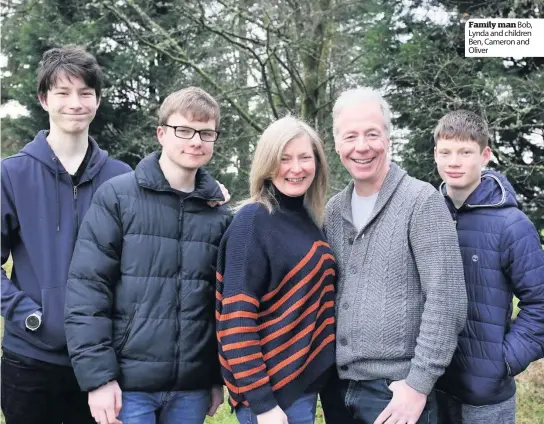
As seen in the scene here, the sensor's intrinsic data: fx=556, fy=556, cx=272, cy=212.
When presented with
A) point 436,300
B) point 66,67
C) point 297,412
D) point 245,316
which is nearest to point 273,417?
point 297,412

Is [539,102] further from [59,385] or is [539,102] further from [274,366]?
[59,385]

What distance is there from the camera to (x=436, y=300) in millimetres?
2020

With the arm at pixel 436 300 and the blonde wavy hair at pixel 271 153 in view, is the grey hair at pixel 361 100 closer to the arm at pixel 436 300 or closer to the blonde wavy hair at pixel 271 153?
the blonde wavy hair at pixel 271 153

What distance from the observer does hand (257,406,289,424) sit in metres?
2.03

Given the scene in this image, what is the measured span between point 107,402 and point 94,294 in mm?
409

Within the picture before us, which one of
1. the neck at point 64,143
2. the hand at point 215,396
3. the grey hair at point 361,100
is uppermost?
the grey hair at point 361,100

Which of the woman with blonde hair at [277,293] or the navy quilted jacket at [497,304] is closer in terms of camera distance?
the woman with blonde hair at [277,293]

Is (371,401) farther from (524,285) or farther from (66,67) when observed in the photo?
(66,67)

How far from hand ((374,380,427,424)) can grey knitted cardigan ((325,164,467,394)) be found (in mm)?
33

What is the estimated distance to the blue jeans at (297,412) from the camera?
213 centimetres

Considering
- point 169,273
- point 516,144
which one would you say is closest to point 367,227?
point 169,273

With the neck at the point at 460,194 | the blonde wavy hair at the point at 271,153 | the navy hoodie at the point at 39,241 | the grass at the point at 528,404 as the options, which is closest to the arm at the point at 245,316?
the blonde wavy hair at the point at 271,153

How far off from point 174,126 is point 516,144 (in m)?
5.82

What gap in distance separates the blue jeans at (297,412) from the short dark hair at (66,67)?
1.56 meters
